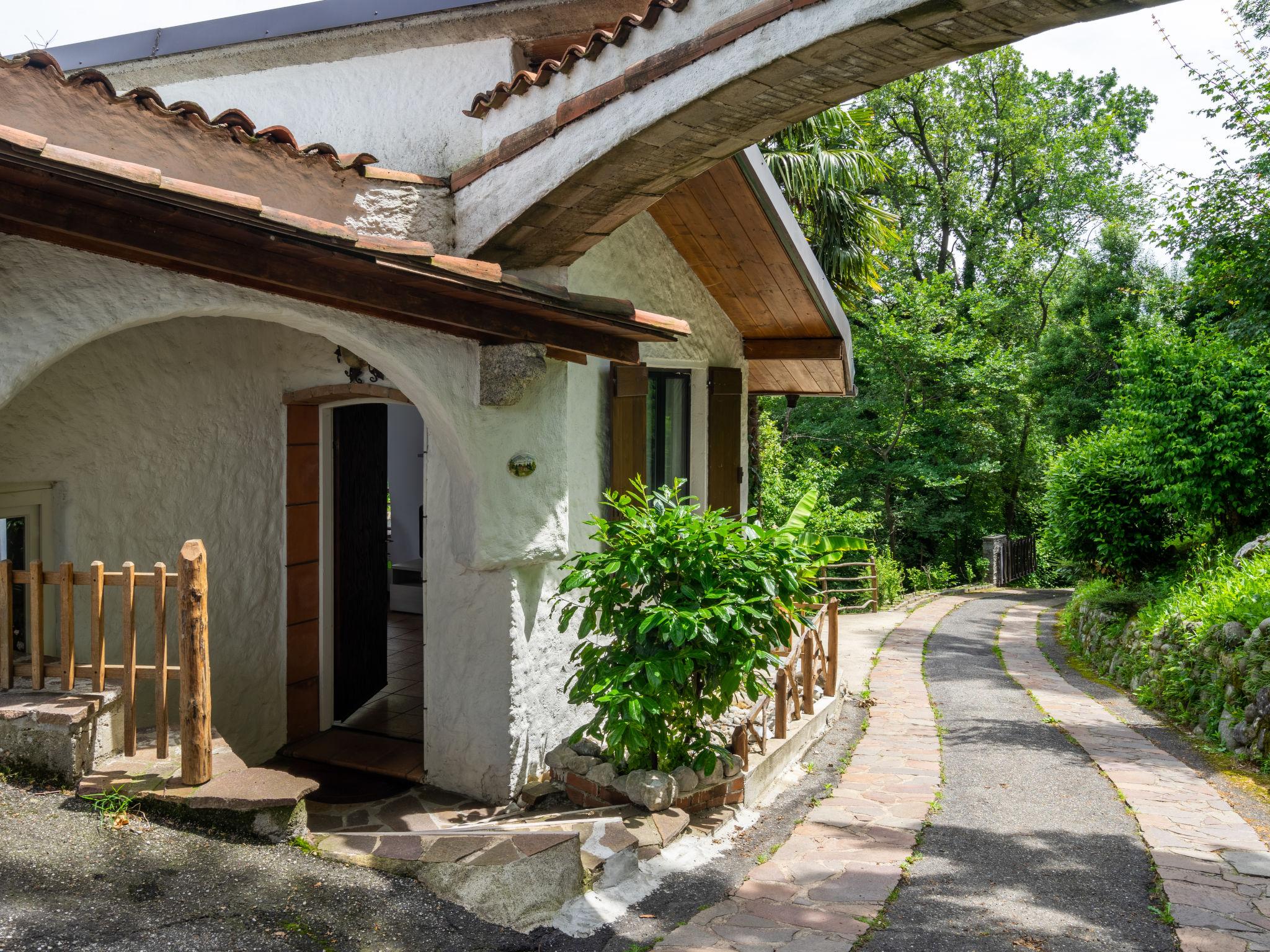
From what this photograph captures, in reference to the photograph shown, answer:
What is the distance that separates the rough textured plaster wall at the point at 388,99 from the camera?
6.52 m

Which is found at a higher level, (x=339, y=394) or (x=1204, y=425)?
(x=1204, y=425)

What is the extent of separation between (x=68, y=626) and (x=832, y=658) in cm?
595

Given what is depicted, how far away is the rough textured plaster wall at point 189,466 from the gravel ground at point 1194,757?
6143 mm

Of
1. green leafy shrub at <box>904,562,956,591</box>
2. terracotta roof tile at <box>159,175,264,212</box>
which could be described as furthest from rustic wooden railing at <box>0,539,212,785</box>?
green leafy shrub at <box>904,562,956,591</box>

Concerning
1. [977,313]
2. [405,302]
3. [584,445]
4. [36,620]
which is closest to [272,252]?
[405,302]

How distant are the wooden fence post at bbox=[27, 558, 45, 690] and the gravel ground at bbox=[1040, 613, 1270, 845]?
20.5 feet

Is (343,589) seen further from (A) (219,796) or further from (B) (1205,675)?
(B) (1205,675)

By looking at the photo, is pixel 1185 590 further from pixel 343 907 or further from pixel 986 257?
pixel 986 257

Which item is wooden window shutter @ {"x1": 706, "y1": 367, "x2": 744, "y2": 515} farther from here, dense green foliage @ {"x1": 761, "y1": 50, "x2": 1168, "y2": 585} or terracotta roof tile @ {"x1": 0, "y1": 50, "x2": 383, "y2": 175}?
dense green foliage @ {"x1": 761, "y1": 50, "x2": 1168, "y2": 585}

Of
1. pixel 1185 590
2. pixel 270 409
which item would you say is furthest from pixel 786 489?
pixel 270 409

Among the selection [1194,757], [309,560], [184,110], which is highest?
[184,110]

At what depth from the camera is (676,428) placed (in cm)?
775

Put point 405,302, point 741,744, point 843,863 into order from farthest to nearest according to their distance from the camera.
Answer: point 741,744 < point 843,863 < point 405,302

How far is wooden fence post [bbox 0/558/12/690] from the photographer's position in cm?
426
